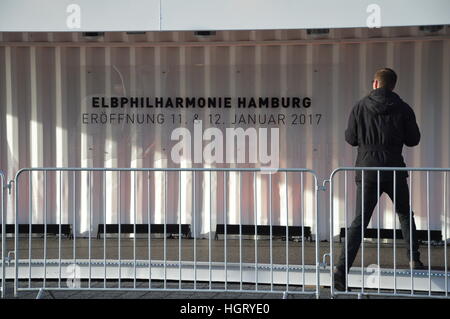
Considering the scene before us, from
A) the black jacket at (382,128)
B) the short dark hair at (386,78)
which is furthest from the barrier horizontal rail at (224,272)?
the short dark hair at (386,78)

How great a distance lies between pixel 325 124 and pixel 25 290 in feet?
14.1

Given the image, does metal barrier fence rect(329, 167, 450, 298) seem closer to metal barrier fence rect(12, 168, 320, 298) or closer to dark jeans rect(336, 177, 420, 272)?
dark jeans rect(336, 177, 420, 272)

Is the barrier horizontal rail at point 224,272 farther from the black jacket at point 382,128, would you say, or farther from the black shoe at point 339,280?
the black jacket at point 382,128

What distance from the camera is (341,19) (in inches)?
271

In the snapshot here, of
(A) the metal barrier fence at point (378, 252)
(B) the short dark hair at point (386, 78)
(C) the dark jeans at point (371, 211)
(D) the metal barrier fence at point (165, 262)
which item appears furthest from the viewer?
(B) the short dark hair at point (386, 78)

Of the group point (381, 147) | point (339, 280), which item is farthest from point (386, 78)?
point (339, 280)

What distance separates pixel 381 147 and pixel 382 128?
183 millimetres

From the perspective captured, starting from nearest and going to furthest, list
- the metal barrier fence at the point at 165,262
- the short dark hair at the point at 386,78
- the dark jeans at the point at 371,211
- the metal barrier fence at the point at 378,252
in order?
the metal barrier fence at the point at 378,252
the dark jeans at the point at 371,211
the metal barrier fence at the point at 165,262
the short dark hair at the point at 386,78

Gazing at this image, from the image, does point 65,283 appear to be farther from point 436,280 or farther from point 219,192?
point 436,280

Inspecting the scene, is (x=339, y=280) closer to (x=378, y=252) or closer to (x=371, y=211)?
(x=378, y=252)

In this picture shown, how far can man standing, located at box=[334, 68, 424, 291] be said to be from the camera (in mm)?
6711

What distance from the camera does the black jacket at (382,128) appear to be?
271 inches

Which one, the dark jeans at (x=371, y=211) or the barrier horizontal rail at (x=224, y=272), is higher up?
the dark jeans at (x=371, y=211)

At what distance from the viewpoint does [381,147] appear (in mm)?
6875
